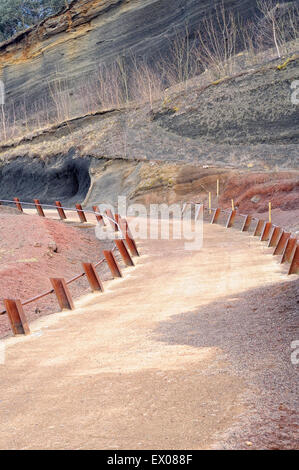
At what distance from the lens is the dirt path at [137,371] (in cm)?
463

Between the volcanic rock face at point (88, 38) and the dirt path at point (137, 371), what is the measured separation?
39.4 m

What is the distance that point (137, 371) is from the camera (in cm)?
630

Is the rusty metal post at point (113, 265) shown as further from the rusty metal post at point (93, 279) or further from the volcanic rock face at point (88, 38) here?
the volcanic rock face at point (88, 38)

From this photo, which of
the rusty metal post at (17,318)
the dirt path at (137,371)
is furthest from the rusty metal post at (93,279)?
the rusty metal post at (17,318)

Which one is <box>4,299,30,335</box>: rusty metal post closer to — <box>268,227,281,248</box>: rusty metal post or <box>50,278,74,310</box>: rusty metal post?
<box>50,278,74,310</box>: rusty metal post

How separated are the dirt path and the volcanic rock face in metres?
39.4

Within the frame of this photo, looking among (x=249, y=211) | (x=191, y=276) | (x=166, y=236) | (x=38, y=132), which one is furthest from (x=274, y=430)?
(x=38, y=132)

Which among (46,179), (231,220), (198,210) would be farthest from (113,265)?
(46,179)

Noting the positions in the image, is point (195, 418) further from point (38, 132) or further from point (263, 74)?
point (38, 132)

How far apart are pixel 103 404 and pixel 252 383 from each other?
1.35 m

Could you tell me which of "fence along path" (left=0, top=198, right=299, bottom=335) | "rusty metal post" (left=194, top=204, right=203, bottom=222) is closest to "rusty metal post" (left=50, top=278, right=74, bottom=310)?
"fence along path" (left=0, top=198, right=299, bottom=335)

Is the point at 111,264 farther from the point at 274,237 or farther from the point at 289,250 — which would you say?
the point at 274,237

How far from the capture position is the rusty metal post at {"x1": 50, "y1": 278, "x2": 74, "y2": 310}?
11000mm

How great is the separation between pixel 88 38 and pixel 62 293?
4879 cm
